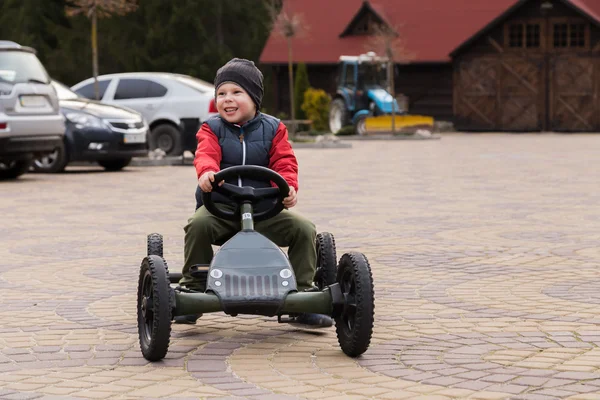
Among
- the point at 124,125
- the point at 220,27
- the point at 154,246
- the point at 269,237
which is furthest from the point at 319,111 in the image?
the point at 269,237

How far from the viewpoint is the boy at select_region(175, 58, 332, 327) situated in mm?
6582

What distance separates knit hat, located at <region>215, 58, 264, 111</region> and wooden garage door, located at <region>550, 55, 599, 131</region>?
119 ft

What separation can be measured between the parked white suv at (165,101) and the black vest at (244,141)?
639 inches

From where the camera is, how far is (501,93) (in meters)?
43.2

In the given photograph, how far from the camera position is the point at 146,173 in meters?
20.8

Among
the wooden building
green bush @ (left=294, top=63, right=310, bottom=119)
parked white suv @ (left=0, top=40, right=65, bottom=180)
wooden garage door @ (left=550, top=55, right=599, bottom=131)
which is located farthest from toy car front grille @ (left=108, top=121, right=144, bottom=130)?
wooden garage door @ (left=550, top=55, right=599, bottom=131)

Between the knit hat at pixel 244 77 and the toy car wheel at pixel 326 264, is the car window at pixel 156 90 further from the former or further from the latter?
the knit hat at pixel 244 77

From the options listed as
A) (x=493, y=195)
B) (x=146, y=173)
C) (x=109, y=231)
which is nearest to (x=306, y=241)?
(x=109, y=231)

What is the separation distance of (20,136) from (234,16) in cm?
4524

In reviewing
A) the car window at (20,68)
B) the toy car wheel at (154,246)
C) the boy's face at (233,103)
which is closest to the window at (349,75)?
the car window at (20,68)

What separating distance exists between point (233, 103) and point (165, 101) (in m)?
17.2

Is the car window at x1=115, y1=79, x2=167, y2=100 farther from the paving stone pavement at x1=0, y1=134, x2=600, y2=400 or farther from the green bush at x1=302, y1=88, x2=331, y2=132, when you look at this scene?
Result: the green bush at x1=302, y1=88, x2=331, y2=132

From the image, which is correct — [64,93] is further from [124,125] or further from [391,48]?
[391,48]

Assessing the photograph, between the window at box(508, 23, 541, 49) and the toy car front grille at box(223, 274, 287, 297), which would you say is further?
the window at box(508, 23, 541, 49)
